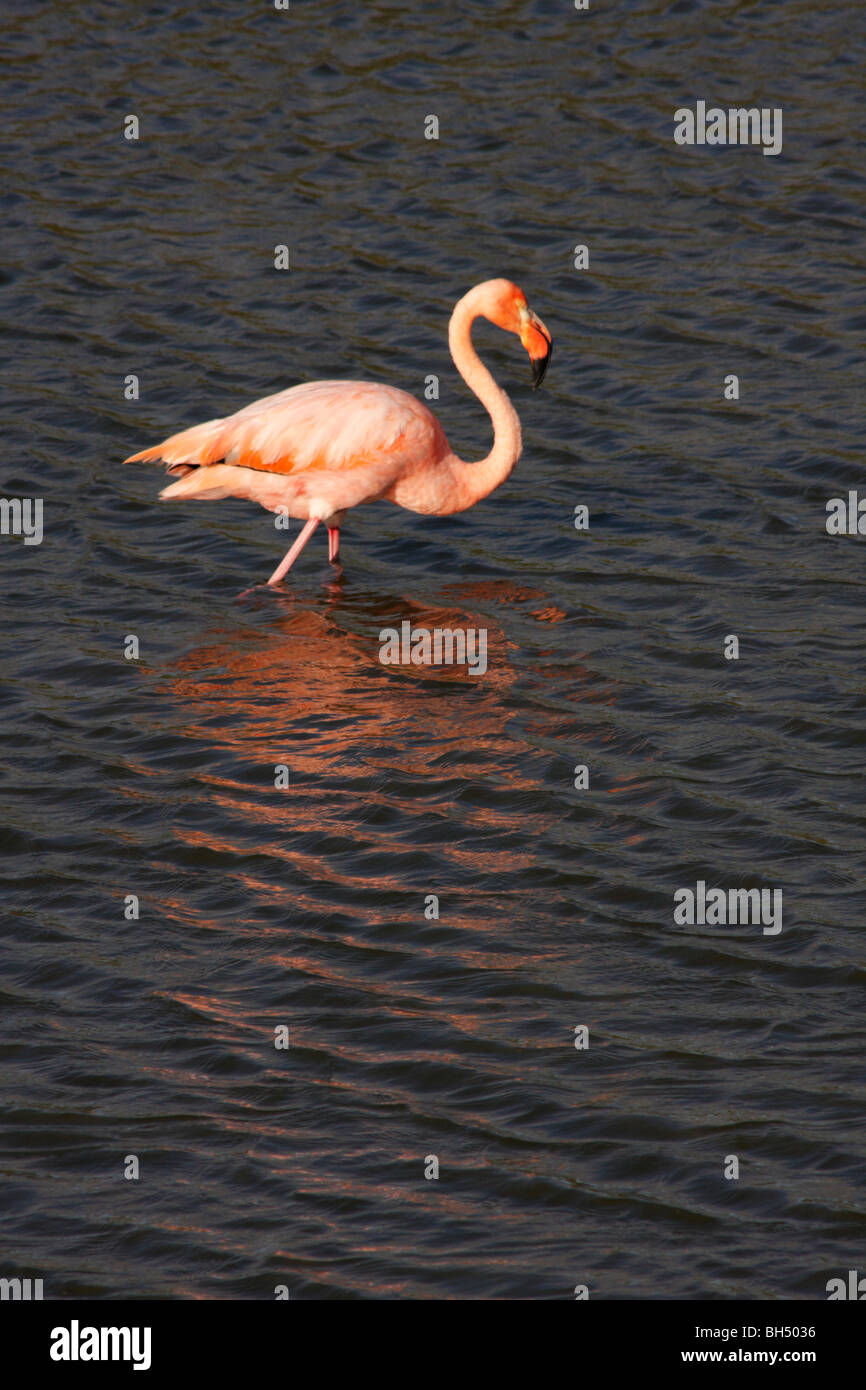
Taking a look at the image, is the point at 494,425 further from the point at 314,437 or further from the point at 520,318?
the point at 314,437

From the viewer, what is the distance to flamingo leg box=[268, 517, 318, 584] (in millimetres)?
10508

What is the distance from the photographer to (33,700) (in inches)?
369

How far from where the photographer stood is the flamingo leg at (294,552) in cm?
1051

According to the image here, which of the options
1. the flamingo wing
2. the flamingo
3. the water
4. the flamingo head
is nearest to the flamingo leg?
the flamingo

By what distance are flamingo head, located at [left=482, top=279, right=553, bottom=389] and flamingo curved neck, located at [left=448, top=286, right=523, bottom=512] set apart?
0.26 feet

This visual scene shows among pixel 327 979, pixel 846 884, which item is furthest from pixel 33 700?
pixel 846 884

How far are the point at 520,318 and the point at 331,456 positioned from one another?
4.54 ft

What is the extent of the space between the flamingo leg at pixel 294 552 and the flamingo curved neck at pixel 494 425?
801 mm

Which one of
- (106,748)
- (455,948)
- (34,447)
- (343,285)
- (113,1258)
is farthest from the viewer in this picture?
(343,285)

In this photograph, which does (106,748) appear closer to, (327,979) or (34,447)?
(327,979)

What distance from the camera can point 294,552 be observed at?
10.5 m

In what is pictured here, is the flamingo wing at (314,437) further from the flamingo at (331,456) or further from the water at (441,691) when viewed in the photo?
the water at (441,691)

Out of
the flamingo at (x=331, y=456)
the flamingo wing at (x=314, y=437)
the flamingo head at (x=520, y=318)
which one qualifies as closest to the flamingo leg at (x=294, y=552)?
the flamingo at (x=331, y=456)

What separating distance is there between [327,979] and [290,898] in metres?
0.61
